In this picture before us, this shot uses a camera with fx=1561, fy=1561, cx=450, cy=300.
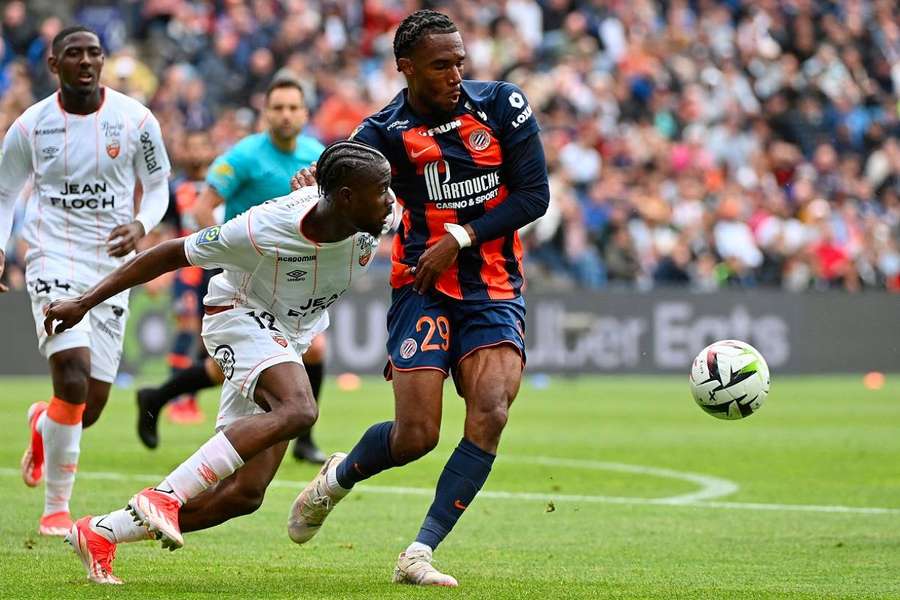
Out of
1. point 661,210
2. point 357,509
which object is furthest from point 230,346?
point 661,210

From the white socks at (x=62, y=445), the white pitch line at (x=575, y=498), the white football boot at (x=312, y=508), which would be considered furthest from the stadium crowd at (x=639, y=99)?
the white football boot at (x=312, y=508)

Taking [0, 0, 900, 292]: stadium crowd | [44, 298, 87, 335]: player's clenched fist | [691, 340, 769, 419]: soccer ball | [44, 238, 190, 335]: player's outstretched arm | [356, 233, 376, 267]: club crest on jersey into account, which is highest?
[0, 0, 900, 292]: stadium crowd

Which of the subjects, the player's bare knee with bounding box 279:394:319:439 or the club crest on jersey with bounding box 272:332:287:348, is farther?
the club crest on jersey with bounding box 272:332:287:348

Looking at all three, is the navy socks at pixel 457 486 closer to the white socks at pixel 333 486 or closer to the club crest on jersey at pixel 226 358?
the white socks at pixel 333 486

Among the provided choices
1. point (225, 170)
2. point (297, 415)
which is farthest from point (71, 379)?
point (225, 170)

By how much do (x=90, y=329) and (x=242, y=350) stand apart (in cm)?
225

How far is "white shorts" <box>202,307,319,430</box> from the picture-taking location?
6355 millimetres

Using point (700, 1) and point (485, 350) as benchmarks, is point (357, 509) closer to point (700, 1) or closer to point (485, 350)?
point (485, 350)

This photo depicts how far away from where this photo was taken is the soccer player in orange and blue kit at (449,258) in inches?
263

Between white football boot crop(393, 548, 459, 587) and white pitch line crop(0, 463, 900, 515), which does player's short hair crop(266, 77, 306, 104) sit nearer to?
white pitch line crop(0, 463, 900, 515)

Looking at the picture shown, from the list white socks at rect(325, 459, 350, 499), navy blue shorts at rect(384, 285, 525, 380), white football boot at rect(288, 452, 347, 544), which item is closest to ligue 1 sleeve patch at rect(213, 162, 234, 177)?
navy blue shorts at rect(384, 285, 525, 380)

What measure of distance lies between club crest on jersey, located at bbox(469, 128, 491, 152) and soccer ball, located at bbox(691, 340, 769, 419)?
5.00 ft

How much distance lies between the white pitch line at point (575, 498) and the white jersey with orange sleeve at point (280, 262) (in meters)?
3.38

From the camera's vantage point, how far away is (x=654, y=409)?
1783 cm
